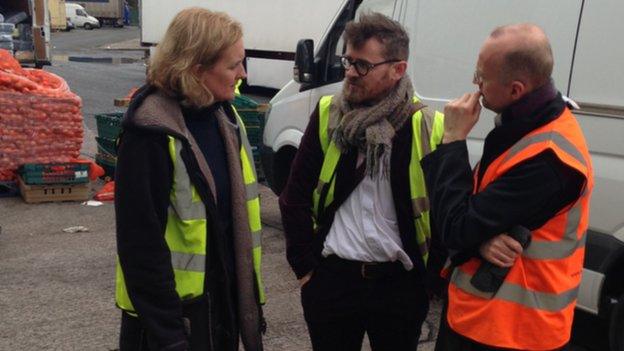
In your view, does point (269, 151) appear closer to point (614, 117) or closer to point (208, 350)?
point (614, 117)

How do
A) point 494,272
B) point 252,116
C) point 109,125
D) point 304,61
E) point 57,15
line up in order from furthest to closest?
point 57,15
point 109,125
point 252,116
point 304,61
point 494,272

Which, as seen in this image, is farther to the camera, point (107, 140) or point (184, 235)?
point (107, 140)

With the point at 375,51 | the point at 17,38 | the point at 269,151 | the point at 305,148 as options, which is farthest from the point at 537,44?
the point at 17,38

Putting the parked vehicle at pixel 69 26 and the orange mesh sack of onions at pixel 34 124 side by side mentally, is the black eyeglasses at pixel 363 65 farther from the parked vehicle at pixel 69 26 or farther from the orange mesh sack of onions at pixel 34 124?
the parked vehicle at pixel 69 26

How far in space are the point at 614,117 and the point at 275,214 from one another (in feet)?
14.2

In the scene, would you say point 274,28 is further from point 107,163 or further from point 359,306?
point 359,306

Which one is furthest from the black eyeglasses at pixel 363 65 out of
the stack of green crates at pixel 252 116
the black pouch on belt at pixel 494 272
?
the stack of green crates at pixel 252 116

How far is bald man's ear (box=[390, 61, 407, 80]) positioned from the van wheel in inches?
77.3

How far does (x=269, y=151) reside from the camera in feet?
21.0

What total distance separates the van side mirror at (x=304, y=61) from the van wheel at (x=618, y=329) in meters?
2.90

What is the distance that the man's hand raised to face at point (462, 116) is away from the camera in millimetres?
2191

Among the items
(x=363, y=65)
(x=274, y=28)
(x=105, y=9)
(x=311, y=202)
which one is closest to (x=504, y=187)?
(x=363, y=65)

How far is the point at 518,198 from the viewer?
2012 mm

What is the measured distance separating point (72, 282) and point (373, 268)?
133 inches
